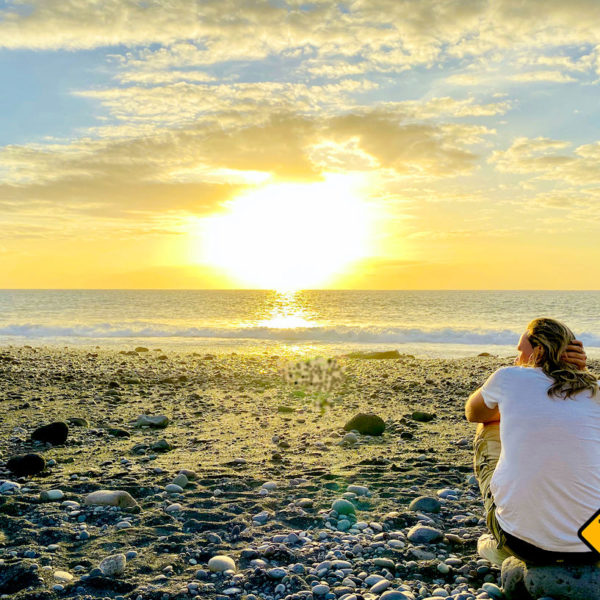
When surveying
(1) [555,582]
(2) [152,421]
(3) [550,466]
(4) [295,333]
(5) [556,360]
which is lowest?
(4) [295,333]

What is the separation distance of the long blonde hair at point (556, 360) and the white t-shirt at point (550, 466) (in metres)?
0.04

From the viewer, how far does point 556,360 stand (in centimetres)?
326

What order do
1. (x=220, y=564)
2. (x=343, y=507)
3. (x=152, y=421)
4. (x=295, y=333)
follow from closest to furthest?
(x=220, y=564), (x=343, y=507), (x=152, y=421), (x=295, y=333)

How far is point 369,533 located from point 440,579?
76 centimetres

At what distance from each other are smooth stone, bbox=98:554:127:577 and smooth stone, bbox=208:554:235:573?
1.98 ft

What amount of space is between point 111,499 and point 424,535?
109 inches

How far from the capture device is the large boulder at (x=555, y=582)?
3.03 m

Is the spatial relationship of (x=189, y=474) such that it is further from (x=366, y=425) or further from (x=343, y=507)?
(x=366, y=425)

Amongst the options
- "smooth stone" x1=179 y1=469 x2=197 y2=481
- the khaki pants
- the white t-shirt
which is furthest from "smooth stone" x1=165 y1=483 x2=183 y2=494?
the white t-shirt

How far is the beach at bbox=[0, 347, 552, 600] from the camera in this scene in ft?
11.9

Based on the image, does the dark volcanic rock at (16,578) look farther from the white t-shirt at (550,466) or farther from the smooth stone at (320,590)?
the white t-shirt at (550,466)

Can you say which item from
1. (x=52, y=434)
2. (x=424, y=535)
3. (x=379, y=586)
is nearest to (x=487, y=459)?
Result: (x=424, y=535)

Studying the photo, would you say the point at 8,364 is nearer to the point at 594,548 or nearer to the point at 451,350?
the point at 594,548

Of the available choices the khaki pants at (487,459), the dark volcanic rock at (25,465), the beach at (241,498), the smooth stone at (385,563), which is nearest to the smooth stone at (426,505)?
the beach at (241,498)
